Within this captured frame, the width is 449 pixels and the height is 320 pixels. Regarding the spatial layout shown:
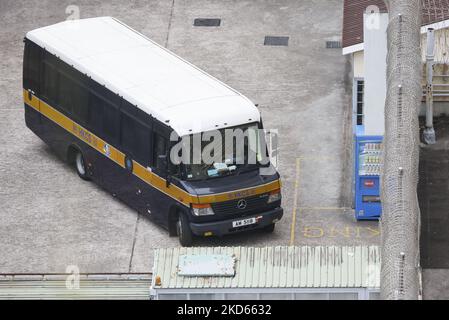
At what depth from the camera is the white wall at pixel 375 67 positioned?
39.0 meters

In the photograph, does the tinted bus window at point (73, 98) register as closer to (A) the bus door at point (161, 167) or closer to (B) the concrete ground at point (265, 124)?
(B) the concrete ground at point (265, 124)

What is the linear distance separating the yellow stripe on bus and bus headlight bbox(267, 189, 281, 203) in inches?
3.9

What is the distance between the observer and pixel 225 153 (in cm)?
3912

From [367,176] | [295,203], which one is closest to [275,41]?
[295,203]

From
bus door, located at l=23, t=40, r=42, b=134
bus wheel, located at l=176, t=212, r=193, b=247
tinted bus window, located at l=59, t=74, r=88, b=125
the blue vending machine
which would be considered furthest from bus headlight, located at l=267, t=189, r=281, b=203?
bus door, located at l=23, t=40, r=42, b=134

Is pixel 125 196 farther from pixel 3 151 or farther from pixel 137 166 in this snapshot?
pixel 3 151

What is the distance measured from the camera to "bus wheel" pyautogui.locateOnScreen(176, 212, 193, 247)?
3922 cm

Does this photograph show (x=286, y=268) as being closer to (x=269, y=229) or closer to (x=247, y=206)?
(x=247, y=206)

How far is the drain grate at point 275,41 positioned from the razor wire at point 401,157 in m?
11.8

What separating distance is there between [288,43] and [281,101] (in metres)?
3.93

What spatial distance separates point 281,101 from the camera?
1876 inches

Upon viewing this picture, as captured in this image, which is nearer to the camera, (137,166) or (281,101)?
(137,166)

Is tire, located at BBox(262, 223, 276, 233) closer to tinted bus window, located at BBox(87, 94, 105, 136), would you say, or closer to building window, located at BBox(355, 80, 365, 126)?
building window, located at BBox(355, 80, 365, 126)
